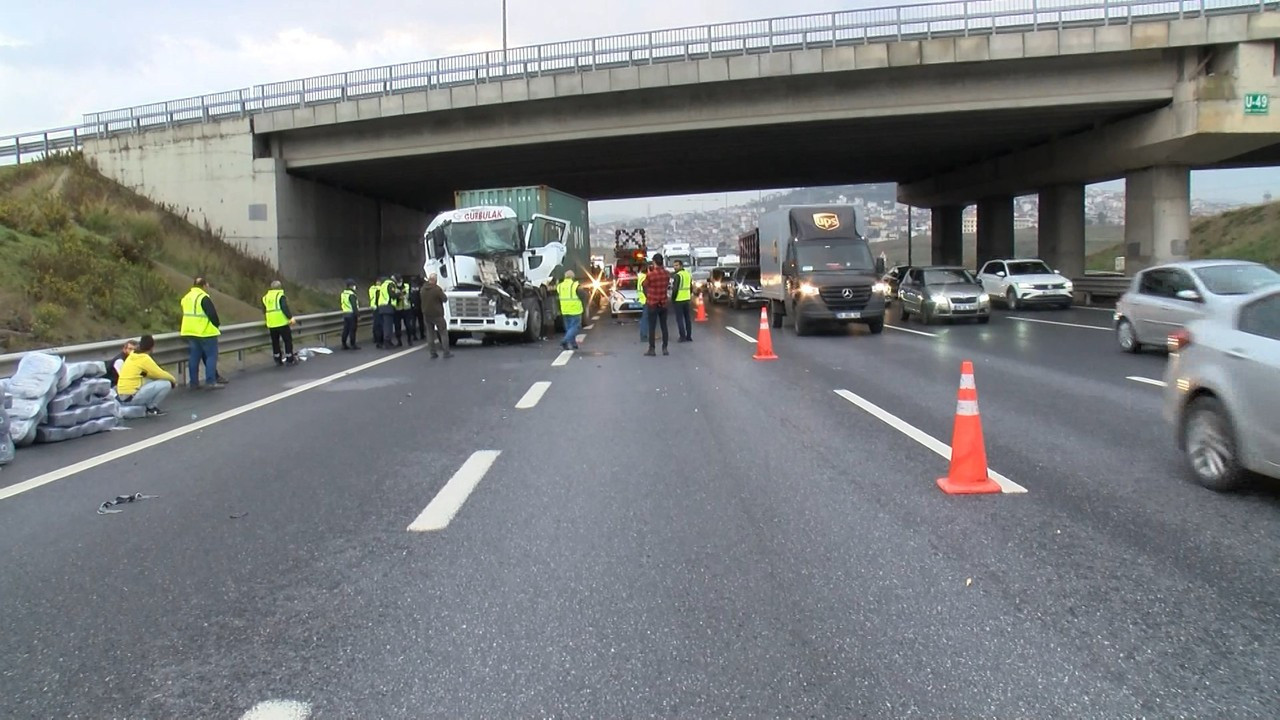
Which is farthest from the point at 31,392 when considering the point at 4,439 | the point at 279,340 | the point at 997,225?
the point at 997,225

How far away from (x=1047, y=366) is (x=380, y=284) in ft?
47.8

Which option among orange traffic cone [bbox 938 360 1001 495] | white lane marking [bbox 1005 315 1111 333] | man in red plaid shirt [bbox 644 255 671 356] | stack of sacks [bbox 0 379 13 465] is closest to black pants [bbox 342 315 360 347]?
man in red plaid shirt [bbox 644 255 671 356]

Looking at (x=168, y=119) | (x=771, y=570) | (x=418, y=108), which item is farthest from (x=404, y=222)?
(x=771, y=570)

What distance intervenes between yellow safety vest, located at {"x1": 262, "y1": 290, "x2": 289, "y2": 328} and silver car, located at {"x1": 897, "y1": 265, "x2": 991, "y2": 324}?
15.6 m

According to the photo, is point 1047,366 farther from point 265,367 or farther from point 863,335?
point 265,367

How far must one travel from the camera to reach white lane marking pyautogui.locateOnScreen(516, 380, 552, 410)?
12.0 metres

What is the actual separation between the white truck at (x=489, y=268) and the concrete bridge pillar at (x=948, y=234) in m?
32.0

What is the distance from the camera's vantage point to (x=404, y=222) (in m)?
45.6

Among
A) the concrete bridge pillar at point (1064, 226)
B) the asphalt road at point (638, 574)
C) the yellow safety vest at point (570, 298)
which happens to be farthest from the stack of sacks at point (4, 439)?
the concrete bridge pillar at point (1064, 226)

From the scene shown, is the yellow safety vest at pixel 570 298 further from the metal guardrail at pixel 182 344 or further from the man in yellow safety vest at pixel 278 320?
the metal guardrail at pixel 182 344

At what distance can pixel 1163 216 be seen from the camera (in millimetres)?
30859

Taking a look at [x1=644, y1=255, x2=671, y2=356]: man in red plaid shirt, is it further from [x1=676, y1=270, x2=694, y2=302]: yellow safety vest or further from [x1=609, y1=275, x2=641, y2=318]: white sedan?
[x1=609, y1=275, x2=641, y2=318]: white sedan

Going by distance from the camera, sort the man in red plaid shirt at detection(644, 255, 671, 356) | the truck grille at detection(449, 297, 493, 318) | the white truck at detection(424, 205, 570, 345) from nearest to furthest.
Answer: the man in red plaid shirt at detection(644, 255, 671, 356) → the truck grille at detection(449, 297, 493, 318) → the white truck at detection(424, 205, 570, 345)

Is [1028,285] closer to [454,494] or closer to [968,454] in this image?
[968,454]
